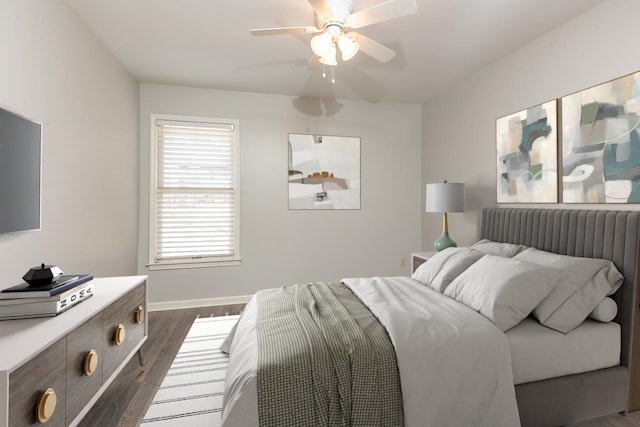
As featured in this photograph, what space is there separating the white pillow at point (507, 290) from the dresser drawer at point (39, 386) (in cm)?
202

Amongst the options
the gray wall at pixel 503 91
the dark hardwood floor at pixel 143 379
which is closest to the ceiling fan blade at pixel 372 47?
the gray wall at pixel 503 91

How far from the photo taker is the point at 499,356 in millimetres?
1444

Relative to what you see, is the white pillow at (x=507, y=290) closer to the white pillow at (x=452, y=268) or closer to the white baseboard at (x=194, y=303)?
the white pillow at (x=452, y=268)

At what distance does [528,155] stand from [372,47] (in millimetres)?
1712

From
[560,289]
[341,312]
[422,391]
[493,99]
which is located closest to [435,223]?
[493,99]

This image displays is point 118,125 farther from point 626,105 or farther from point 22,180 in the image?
point 626,105

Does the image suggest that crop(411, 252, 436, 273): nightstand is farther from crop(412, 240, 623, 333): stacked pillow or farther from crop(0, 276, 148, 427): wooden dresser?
crop(0, 276, 148, 427): wooden dresser

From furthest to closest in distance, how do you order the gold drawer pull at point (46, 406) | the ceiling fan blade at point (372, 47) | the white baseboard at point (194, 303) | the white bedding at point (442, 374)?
the white baseboard at point (194, 303) < the ceiling fan blade at point (372, 47) < the white bedding at point (442, 374) < the gold drawer pull at point (46, 406)

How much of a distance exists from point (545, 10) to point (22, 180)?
3.57m

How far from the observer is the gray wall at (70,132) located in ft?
5.59

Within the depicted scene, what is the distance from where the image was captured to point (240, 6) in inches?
86.1

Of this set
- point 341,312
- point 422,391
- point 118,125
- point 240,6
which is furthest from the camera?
point 118,125

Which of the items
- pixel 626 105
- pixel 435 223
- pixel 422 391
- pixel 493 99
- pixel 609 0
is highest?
pixel 609 0

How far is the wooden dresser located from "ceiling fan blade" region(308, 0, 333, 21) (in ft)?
6.77
